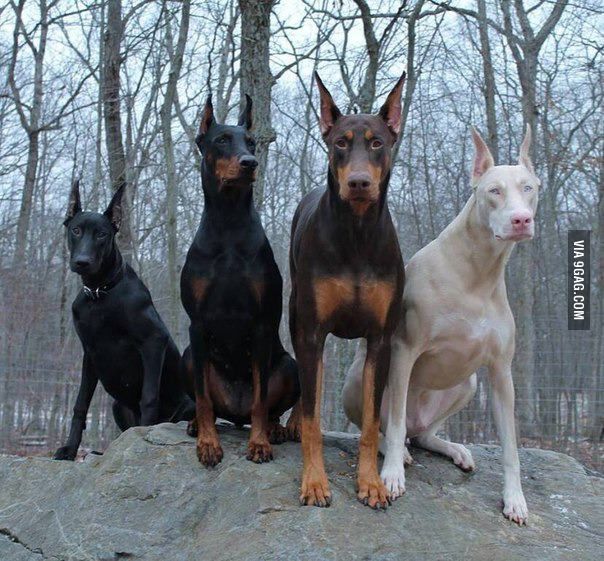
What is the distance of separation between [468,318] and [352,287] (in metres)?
0.70

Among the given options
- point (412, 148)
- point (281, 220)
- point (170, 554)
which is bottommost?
point (170, 554)

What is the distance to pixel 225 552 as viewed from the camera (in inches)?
135

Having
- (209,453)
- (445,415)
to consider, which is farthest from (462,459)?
(209,453)

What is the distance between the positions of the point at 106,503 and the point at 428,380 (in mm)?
1910

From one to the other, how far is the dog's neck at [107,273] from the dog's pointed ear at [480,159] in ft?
8.05

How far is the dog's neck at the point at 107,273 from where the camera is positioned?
486cm

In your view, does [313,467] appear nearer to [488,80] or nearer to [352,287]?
[352,287]

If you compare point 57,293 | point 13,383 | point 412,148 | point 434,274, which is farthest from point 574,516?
point 412,148

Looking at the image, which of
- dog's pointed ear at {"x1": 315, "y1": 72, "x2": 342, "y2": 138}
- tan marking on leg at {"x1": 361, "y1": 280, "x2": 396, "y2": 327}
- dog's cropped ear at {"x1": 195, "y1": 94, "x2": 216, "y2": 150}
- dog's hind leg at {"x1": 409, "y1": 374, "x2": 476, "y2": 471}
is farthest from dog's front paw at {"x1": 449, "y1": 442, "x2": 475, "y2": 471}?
dog's cropped ear at {"x1": 195, "y1": 94, "x2": 216, "y2": 150}

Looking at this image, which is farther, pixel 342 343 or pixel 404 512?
pixel 342 343

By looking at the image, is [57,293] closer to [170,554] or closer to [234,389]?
[234,389]

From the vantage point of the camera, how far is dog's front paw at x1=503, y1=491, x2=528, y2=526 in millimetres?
3758

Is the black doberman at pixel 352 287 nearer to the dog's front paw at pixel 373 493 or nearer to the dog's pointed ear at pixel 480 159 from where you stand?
the dog's front paw at pixel 373 493

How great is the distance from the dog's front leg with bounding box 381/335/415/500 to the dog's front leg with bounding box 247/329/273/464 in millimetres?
663
